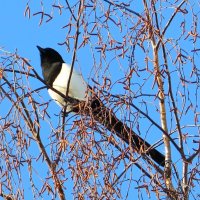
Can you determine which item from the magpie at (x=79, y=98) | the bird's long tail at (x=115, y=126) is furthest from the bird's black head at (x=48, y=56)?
the bird's long tail at (x=115, y=126)

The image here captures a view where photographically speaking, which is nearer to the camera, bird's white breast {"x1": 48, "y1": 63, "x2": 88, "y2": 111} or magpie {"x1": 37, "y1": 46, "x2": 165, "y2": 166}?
magpie {"x1": 37, "y1": 46, "x2": 165, "y2": 166}

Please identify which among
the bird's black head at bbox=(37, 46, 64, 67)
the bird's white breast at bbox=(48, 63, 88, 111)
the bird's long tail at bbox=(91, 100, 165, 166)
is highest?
the bird's black head at bbox=(37, 46, 64, 67)

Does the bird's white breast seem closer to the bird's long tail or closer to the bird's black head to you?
the bird's black head

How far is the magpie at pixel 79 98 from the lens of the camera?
8.06 feet

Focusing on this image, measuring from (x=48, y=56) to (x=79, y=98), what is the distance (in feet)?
5.83

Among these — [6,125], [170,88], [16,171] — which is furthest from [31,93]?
[170,88]

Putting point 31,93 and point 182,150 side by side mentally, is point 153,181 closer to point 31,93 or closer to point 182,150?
point 182,150

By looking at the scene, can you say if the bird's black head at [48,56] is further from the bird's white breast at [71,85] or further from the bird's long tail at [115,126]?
the bird's long tail at [115,126]

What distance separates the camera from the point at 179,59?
2.47 meters

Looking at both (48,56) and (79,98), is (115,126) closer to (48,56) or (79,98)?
(79,98)

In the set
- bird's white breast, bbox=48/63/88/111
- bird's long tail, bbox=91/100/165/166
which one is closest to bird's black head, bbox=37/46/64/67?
bird's white breast, bbox=48/63/88/111

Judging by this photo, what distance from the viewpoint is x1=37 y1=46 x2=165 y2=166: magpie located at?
8.06ft

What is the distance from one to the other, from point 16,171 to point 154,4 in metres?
0.86

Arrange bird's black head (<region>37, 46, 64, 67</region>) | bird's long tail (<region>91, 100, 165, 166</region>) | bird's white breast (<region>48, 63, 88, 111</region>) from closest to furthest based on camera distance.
Result: bird's long tail (<region>91, 100, 165, 166</region>), bird's white breast (<region>48, 63, 88, 111</region>), bird's black head (<region>37, 46, 64, 67</region>)
